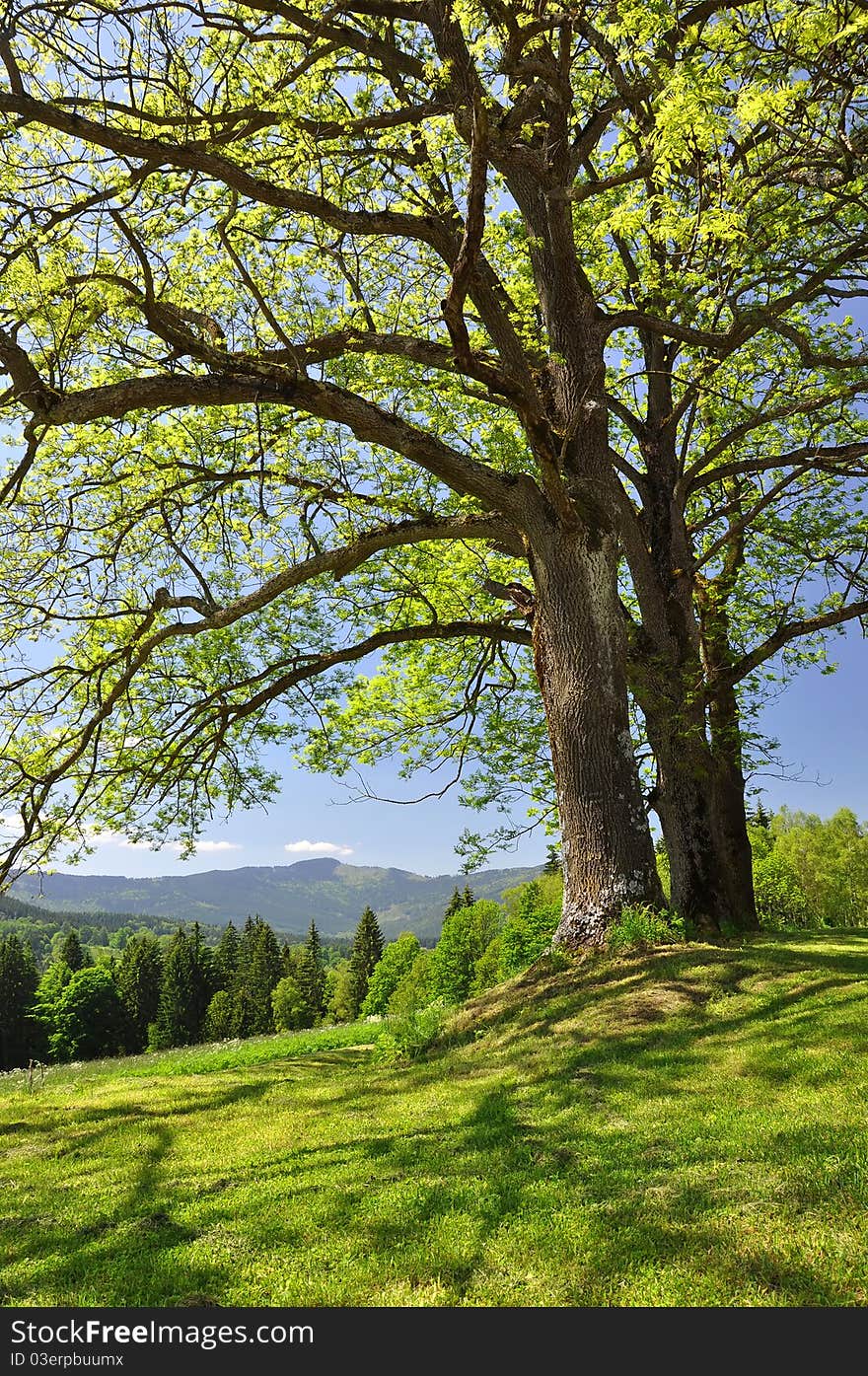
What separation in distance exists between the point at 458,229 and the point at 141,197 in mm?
3839

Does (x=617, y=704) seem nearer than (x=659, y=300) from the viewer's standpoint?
Yes

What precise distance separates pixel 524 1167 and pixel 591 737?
5675 mm

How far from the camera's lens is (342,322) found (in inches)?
418

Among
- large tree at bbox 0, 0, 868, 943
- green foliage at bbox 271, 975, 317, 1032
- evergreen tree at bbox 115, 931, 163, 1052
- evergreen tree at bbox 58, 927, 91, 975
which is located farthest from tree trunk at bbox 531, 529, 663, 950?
evergreen tree at bbox 58, 927, 91, 975

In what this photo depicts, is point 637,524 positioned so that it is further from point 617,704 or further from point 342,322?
point 342,322

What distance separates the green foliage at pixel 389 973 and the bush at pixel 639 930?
5880cm

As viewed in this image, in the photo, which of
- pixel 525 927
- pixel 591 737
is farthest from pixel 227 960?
pixel 591 737

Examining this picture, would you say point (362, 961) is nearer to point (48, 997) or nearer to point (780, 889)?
point (48, 997)

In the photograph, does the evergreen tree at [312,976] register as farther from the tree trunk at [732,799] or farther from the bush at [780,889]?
the tree trunk at [732,799]

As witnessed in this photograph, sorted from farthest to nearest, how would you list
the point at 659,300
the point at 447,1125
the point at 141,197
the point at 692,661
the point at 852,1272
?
the point at 692,661
the point at 659,300
the point at 141,197
the point at 447,1125
the point at 852,1272

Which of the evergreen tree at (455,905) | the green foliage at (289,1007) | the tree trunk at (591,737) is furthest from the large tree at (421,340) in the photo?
the green foliage at (289,1007)

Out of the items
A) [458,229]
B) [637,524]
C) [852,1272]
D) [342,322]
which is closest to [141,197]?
[342,322]

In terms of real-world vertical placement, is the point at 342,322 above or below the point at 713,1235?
above

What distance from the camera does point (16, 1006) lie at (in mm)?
68375
